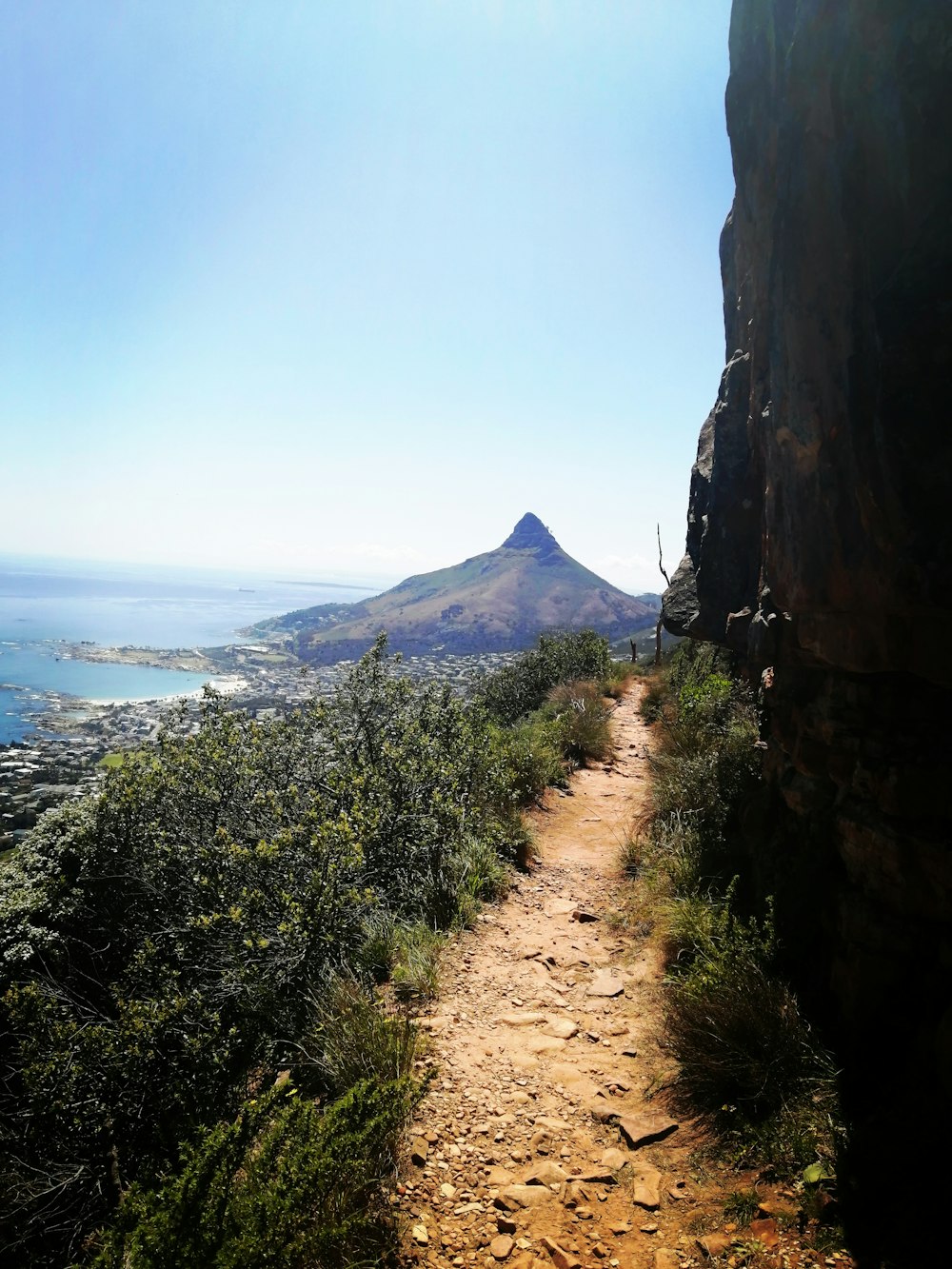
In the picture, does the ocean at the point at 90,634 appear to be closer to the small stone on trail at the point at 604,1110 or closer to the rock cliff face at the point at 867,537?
the small stone on trail at the point at 604,1110

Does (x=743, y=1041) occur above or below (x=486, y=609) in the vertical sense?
below

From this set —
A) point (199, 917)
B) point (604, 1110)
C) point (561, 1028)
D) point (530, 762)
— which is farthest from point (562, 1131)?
point (530, 762)

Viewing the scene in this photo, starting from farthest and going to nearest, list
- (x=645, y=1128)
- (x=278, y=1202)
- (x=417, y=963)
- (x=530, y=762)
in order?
1. (x=530, y=762)
2. (x=417, y=963)
3. (x=645, y=1128)
4. (x=278, y=1202)

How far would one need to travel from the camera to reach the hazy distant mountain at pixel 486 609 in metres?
74.2

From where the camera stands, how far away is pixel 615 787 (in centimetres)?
1105

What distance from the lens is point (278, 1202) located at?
263 cm

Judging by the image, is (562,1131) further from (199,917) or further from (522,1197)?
(199,917)

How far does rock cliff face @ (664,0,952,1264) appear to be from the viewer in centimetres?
287

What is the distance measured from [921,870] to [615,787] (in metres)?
8.02

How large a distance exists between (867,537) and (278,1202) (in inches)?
166

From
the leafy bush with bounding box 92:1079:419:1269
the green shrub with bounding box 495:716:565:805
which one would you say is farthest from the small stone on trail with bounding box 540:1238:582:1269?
the green shrub with bounding box 495:716:565:805

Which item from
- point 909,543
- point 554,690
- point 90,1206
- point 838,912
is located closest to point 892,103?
point 909,543

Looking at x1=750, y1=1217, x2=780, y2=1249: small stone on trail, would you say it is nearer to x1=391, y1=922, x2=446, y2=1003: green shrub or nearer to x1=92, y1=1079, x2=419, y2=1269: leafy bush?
x1=92, y1=1079, x2=419, y2=1269: leafy bush

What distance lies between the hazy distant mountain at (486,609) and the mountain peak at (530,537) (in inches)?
7.7
